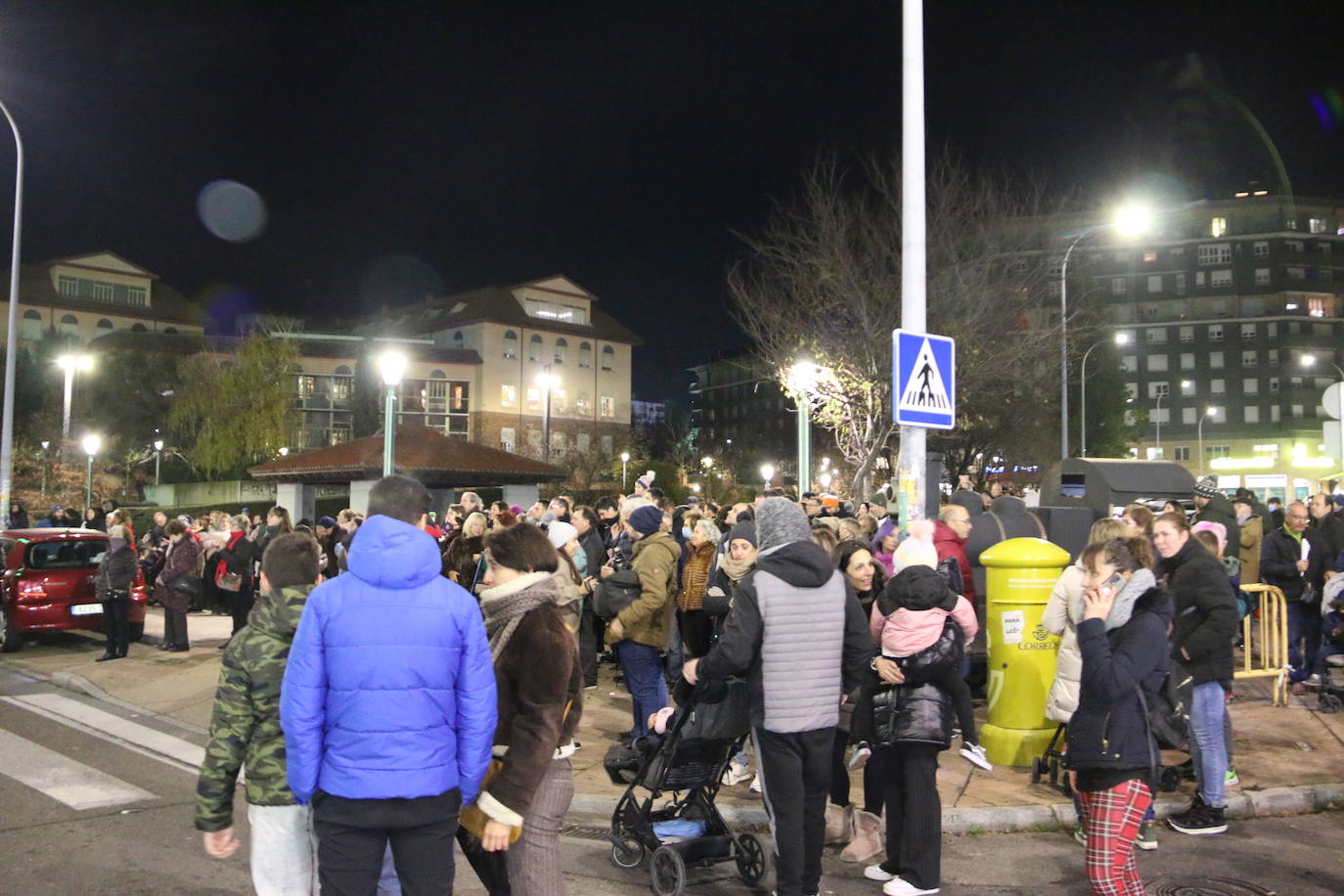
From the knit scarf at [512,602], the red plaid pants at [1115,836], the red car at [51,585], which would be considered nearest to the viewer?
the knit scarf at [512,602]

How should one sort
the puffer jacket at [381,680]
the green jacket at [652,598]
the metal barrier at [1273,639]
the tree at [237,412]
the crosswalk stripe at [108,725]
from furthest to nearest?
the tree at [237,412] < the metal barrier at [1273,639] < the crosswalk stripe at [108,725] < the green jacket at [652,598] < the puffer jacket at [381,680]

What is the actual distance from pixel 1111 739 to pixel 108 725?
349 inches

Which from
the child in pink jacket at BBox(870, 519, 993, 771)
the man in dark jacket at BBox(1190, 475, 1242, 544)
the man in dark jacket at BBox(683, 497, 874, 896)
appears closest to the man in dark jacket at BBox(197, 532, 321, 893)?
the man in dark jacket at BBox(683, 497, 874, 896)

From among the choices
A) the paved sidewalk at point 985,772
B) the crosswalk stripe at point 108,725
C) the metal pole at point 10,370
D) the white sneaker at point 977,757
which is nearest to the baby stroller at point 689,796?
the paved sidewalk at point 985,772

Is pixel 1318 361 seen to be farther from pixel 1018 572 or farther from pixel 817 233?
pixel 1018 572

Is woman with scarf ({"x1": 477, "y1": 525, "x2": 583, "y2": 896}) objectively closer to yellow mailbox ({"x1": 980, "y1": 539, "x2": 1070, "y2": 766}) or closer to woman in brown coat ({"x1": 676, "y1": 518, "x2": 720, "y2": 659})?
yellow mailbox ({"x1": 980, "y1": 539, "x2": 1070, "y2": 766})

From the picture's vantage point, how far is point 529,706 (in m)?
3.74

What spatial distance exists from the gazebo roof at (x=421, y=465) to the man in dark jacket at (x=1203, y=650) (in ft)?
66.4

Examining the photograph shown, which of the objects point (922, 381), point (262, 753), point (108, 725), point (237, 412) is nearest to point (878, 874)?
point (262, 753)

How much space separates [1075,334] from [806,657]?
28256 millimetres

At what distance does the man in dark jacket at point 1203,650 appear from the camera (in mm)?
6375

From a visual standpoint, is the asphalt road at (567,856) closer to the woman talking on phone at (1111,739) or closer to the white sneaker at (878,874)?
the white sneaker at (878,874)

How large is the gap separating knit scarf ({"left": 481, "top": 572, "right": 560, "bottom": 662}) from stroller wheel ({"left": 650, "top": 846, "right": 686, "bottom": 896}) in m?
1.92

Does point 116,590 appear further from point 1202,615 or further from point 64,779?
point 1202,615
